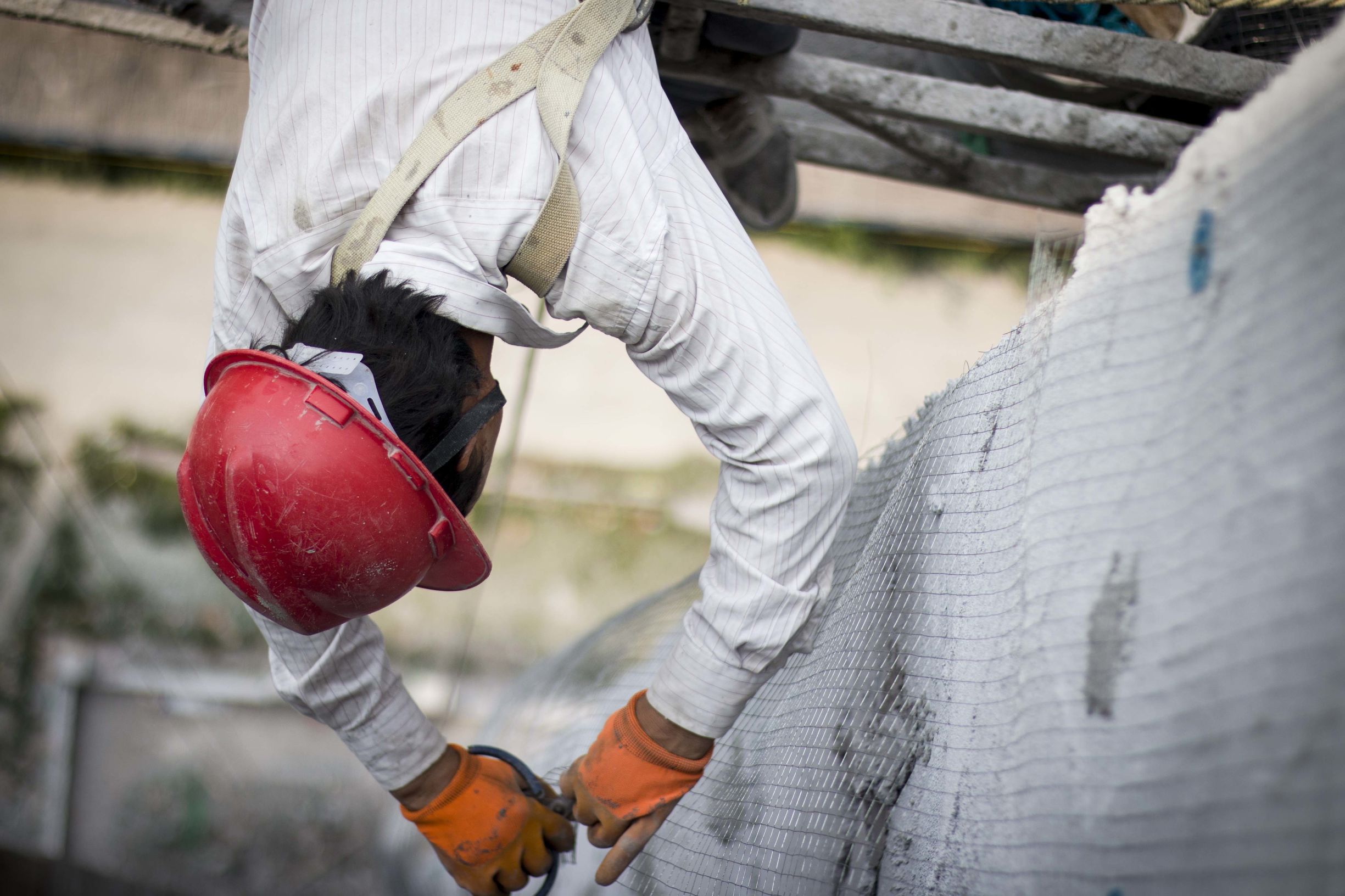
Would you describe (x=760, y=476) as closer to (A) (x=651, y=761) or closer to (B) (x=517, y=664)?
(A) (x=651, y=761)

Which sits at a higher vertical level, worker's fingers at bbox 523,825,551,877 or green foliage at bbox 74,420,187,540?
green foliage at bbox 74,420,187,540

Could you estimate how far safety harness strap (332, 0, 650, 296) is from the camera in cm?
107

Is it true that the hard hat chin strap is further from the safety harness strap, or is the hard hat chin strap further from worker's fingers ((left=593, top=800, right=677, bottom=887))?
worker's fingers ((left=593, top=800, right=677, bottom=887))

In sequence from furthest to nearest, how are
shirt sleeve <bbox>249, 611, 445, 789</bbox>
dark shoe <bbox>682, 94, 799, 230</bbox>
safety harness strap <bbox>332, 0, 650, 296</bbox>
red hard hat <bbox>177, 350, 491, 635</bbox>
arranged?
dark shoe <bbox>682, 94, 799, 230</bbox> < shirt sleeve <bbox>249, 611, 445, 789</bbox> < safety harness strap <bbox>332, 0, 650, 296</bbox> < red hard hat <bbox>177, 350, 491, 635</bbox>

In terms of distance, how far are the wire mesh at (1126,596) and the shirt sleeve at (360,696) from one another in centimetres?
42

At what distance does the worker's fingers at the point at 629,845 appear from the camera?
3.80 feet

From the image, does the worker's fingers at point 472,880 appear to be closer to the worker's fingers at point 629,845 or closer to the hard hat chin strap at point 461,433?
the worker's fingers at point 629,845

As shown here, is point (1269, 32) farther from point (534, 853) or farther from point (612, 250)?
point (534, 853)

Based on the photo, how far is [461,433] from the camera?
1106mm

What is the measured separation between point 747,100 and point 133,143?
2.86m

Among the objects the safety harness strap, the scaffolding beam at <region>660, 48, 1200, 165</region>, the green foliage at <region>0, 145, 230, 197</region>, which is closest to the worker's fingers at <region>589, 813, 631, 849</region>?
the safety harness strap

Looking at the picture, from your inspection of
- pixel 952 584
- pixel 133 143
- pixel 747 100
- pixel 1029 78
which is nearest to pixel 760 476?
pixel 952 584

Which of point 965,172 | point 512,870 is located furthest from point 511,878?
point 965,172

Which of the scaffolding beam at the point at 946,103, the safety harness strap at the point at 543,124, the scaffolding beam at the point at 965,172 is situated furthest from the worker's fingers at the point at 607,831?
the scaffolding beam at the point at 965,172
